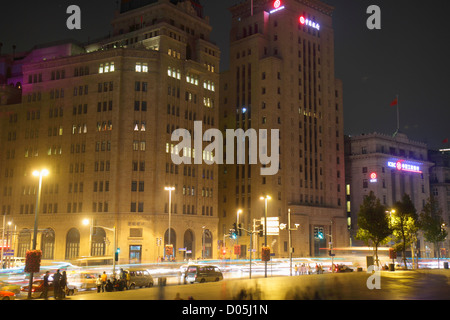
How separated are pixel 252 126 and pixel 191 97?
20630 millimetres

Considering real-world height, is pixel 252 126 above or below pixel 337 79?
below

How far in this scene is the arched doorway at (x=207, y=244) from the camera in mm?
104850

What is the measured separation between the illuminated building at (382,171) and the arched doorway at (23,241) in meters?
83.7

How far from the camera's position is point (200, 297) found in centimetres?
3120

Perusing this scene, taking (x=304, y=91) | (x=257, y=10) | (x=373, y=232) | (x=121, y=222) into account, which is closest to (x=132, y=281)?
(x=373, y=232)

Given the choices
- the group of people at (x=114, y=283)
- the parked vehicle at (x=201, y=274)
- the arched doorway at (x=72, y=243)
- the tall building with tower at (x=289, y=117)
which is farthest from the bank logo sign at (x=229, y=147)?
the group of people at (x=114, y=283)

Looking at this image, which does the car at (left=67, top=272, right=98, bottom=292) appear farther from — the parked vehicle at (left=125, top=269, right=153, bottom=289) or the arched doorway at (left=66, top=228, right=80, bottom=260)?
the arched doorway at (left=66, top=228, right=80, bottom=260)

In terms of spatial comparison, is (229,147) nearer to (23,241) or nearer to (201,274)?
(23,241)

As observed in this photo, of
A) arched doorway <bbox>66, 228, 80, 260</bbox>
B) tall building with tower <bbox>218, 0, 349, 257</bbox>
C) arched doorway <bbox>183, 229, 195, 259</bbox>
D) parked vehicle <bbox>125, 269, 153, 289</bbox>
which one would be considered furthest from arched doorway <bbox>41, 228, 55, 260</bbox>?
parked vehicle <bbox>125, 269, 153, 289</bbox>

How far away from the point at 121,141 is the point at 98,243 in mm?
20771

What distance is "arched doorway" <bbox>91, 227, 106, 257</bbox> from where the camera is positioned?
3750 inches

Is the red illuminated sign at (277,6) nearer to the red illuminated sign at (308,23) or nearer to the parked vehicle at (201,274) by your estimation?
the red illuminated sign at (308,23)

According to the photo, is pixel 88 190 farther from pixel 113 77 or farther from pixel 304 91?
pixel 304 91
